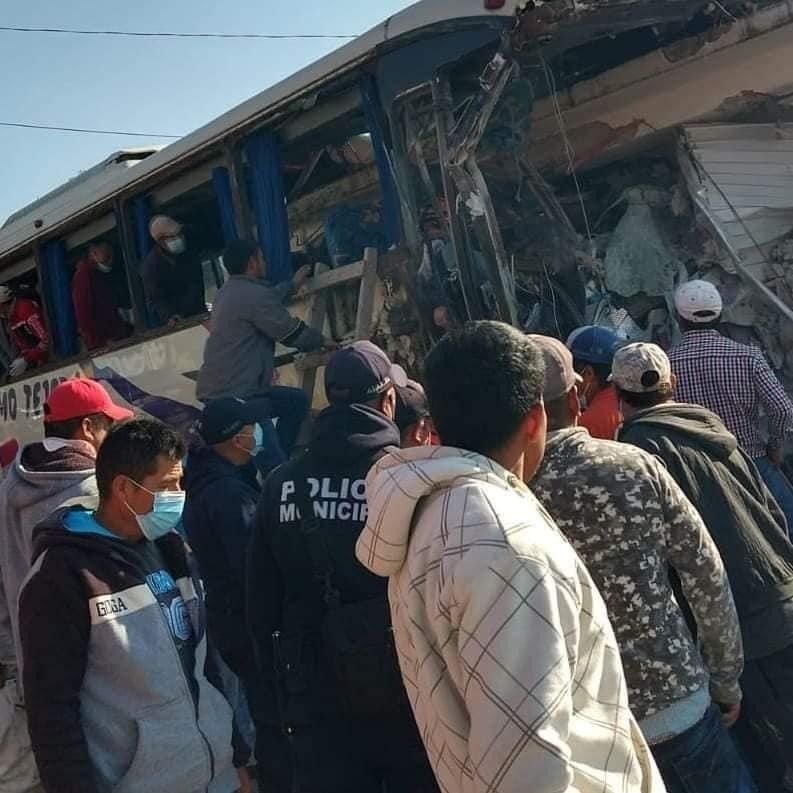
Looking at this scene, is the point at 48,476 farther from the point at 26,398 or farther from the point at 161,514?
the point at 26,398

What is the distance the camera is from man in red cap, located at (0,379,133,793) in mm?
2555

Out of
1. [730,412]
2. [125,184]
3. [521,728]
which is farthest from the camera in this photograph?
[125,184]

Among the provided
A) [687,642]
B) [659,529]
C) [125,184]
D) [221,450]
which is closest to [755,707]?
[687,642]

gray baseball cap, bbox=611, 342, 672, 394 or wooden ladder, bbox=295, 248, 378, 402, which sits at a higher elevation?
wooden ladder, bbox=295, 248, 378, 402

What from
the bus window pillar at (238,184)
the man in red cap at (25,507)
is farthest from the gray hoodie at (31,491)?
the bus window pillar at (238,184)

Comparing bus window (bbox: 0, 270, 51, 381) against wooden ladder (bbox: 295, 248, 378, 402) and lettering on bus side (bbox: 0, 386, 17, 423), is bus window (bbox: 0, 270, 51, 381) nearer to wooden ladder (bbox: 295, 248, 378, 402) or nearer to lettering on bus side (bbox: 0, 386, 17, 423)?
lettering on bus side (bbox: 0, 386, 17, 423)

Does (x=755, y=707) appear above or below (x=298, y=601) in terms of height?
below

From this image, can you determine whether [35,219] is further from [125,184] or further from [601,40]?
[601,40]

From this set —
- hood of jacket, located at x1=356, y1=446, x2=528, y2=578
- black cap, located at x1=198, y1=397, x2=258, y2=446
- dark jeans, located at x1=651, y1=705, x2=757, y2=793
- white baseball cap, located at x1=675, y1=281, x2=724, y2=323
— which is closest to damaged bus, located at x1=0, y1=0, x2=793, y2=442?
white baseball cap, located at x1=675, y1=281, x2=724, y2=323

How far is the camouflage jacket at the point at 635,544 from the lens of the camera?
2.01 m

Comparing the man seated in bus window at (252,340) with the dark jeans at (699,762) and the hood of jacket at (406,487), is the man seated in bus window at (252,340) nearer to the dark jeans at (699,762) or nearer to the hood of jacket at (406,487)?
the dark jeans at (699,762)

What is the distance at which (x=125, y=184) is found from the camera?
639 cm

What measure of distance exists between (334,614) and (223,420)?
1.10 metres

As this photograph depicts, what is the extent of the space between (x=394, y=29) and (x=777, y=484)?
2.73 m
